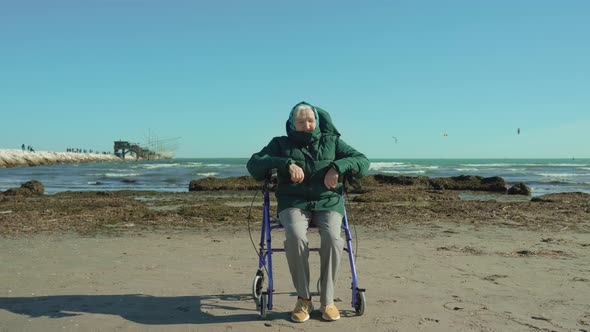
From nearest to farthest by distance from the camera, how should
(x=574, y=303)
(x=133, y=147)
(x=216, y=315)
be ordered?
1. (x=216, y=315)
2. (x=574, y=303)
3. (x=133, y=147)


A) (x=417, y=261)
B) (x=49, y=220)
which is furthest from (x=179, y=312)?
(x=49, y=220)

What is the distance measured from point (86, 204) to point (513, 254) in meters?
9.52

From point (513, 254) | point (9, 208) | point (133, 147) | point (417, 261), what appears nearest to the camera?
point (417, 261)

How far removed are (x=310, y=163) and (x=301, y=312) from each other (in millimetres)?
1097

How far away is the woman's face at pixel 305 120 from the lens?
374cm

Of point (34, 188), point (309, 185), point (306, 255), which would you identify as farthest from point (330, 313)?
point (34, 188)

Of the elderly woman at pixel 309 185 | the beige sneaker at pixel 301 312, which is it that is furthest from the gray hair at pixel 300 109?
the beige sneaker at pixel 301 312

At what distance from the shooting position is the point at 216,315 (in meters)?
3.57

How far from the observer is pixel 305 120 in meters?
3.73

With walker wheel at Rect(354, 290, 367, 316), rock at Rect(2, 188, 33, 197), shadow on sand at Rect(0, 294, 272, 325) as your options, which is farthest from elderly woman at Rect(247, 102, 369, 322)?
rock at Rect(2, 188, 33, 197)

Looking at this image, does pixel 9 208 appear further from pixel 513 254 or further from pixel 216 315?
pixel 513 254

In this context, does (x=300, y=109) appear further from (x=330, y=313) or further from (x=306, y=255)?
(x=330, y=313)

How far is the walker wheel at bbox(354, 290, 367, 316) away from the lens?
3.50m

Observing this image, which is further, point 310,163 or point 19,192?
point 19,192
